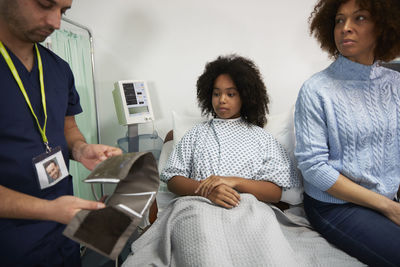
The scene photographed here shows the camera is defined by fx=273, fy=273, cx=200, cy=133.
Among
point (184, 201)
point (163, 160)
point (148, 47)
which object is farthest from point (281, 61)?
point (184, 201)

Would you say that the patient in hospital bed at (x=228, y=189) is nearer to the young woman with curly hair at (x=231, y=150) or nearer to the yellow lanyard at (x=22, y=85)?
the young woman with curly hair at (x=231, y=150)

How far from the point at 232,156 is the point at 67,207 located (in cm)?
90

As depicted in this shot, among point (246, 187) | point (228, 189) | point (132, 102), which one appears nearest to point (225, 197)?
point (228, 189)

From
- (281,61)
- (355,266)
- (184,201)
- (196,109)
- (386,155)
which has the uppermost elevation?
(281,61)

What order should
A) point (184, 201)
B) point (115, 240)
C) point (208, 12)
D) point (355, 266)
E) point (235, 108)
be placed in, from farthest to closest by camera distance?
point (208, 12) < point (235, 108) < point (184, 201) < point (355, 266) < point (115, 240)

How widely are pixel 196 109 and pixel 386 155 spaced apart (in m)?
1.26

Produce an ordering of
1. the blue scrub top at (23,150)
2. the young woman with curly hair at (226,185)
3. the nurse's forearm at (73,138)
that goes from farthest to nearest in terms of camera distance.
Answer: the nurse's forearm at (73,138)
the young woman with curly hair at (226,185)
the blue scrub top at (23,150)

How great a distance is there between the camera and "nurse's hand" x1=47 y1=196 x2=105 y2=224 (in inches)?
25.4

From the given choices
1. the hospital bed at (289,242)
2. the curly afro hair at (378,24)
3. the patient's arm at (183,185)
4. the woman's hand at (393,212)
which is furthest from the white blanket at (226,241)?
the curly afro hair at (378,24)

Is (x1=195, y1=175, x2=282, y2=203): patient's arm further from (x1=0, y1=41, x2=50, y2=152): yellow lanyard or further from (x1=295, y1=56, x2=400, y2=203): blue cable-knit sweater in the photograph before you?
(x1=0, y1=41, x2=50, y2=152): yellow lanyard

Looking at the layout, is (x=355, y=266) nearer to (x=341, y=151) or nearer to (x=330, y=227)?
(x=330, y=227)

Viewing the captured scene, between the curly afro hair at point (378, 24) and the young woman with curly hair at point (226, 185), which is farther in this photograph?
the curly afro hair at point (378, 24)

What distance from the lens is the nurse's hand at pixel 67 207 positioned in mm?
646

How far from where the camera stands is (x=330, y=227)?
118cm
